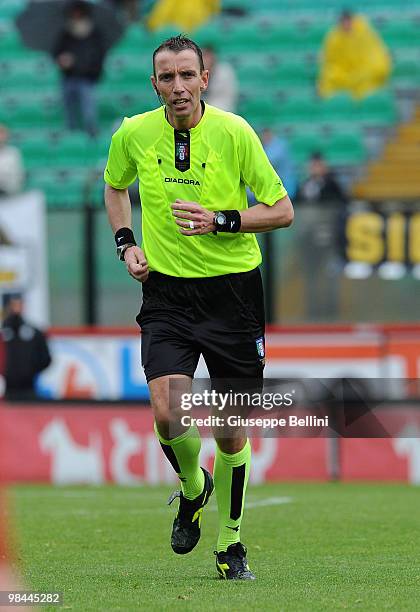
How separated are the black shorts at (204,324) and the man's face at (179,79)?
0.83 meters

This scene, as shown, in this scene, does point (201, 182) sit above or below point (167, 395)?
above

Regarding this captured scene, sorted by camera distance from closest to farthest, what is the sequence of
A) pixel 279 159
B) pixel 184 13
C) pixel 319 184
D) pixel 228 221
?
pixel 228 221 < pixel 319 184 < pixel 279 159 < pixel 184 13

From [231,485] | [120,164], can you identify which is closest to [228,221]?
[120,164]

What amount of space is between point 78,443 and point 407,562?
837cm

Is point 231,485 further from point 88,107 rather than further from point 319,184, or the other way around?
point 88,107

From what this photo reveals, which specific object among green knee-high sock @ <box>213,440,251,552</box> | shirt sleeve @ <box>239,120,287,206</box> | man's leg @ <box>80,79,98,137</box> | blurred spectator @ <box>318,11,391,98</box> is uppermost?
blurred spectator @ <box>318,11,391,98</box>

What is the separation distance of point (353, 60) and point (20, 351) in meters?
7.23

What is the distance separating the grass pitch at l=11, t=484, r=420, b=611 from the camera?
605 centimetres

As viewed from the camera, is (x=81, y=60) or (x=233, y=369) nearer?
(x=233, y=369)

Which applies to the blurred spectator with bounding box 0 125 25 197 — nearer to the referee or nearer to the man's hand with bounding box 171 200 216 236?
the referee

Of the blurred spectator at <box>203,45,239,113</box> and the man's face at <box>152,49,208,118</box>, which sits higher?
the blurred spectator at <box>203,45,239,113</box>

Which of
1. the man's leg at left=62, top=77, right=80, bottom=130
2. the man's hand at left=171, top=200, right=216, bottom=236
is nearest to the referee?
the man's hand at left=171, top=200, right=216, bottom=236

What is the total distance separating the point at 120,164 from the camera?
703 cm

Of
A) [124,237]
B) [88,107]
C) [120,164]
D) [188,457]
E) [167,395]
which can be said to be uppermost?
[88,107]
